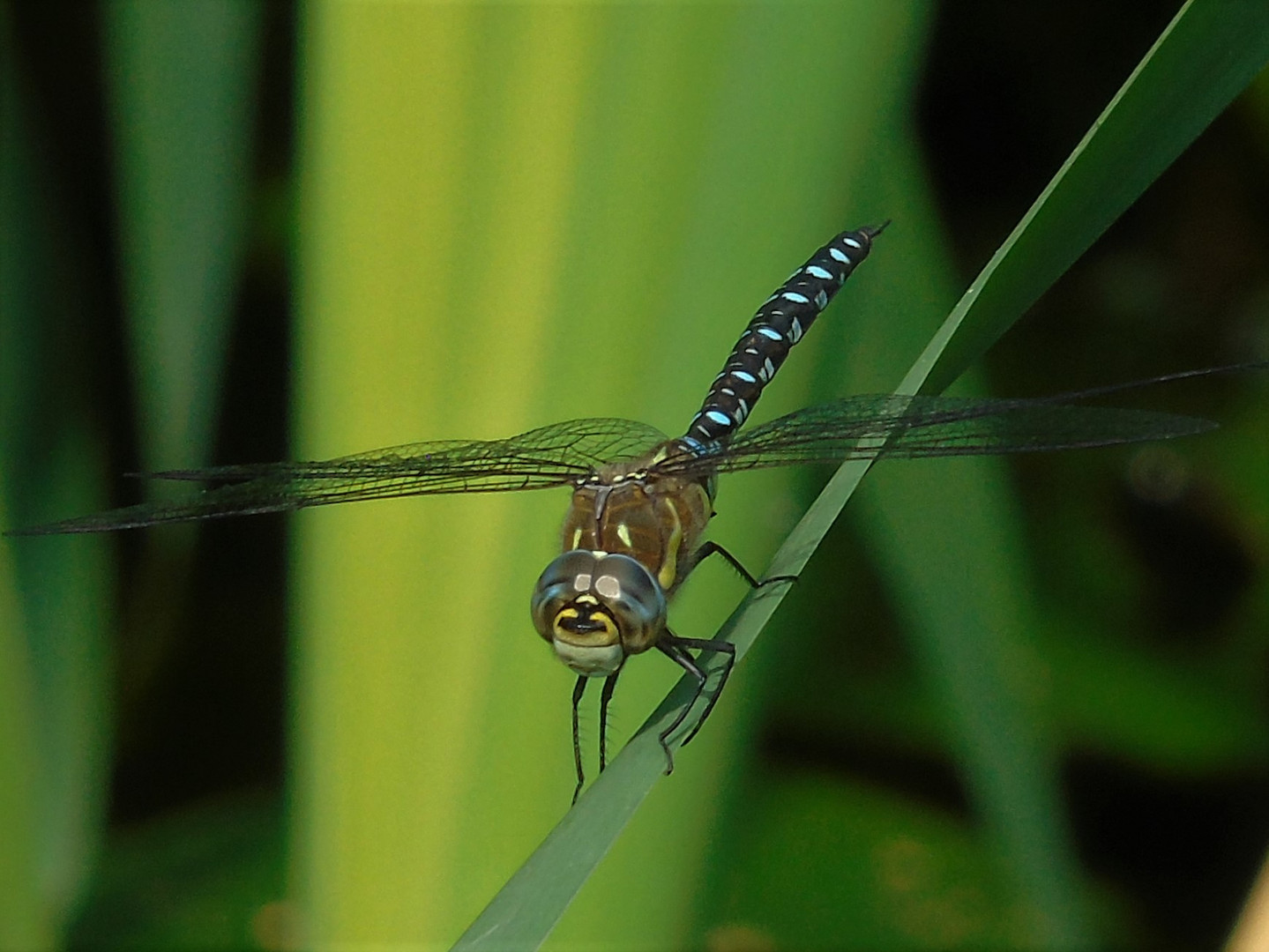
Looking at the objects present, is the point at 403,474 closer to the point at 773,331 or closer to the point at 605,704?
the point at 605,704

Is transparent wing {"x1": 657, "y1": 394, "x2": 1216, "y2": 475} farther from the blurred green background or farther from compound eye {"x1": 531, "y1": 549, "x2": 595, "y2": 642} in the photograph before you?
compound eye {"x1": 531, "y1": 549, "x2": 595, "y2": 642}

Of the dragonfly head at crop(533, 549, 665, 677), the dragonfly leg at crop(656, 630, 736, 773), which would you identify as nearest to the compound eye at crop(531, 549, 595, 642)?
the dragonfly head at crop(533, 549, 665, 677)

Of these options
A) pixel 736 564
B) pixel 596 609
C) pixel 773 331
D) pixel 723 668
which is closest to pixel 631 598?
pixel 596 609

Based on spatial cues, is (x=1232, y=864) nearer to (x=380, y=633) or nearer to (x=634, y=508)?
(x=634, y=508)

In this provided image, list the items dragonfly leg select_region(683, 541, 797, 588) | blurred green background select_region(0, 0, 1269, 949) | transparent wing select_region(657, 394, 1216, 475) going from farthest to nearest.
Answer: transparent wing select_region(657, 394, 1216, 475), dragonfly leg select_region(683, 541, 797, 588), blurred green background select_region(0, 0, 1269, 949)

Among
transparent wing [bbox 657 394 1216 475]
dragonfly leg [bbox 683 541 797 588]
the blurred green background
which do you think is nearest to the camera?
the blurred green background

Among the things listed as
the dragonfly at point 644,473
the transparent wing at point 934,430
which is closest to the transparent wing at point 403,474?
the dragonfly at point 644,473

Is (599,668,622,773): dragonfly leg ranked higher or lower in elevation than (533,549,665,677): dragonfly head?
lower
